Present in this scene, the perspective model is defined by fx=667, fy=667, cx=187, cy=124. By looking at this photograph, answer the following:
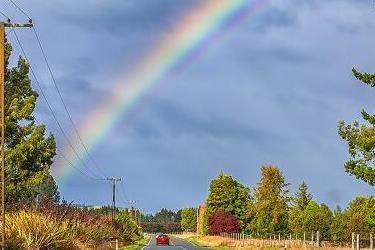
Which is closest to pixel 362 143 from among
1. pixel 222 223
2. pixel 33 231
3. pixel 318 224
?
pixel 33 231

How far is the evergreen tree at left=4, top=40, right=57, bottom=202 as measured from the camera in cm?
4897

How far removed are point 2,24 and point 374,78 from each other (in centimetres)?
2387

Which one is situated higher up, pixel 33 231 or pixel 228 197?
pixel 228 197

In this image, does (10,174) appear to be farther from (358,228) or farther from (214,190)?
(214,190)

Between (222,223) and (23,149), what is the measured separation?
6567 centimetres

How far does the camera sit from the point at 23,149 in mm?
48844

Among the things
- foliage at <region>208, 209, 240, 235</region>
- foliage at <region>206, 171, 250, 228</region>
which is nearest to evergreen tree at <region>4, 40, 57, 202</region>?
foliage at <region>208, 209, 240, 235</region>

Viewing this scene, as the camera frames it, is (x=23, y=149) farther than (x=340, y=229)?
No

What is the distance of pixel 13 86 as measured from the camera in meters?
52.8

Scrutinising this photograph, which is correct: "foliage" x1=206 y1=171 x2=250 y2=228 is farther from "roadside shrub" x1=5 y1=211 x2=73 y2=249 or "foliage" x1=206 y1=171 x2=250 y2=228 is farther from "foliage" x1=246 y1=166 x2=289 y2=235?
"roadside shrub" x1=5 y1=211 x2=73 y2=249

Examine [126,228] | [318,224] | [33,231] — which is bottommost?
[126,228]

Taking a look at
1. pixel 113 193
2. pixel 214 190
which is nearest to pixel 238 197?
pixel 214 190

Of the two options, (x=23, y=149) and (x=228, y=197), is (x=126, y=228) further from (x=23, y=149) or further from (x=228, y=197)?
(x=23, y=149)

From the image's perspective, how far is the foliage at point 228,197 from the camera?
400 ft
